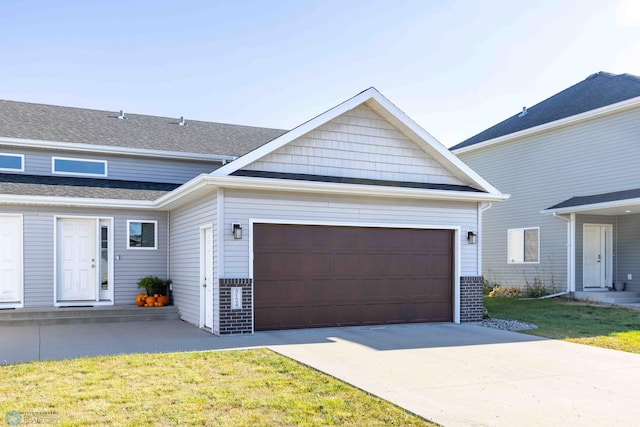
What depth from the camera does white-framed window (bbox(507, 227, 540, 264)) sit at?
1873 centimetres

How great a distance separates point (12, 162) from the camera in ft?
46.5

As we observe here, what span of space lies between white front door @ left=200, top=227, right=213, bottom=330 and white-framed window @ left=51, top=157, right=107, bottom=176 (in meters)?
5.47

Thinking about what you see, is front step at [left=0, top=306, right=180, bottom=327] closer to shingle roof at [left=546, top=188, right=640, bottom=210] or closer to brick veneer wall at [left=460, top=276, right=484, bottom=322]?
brick veneer wall at [left=460, top=276, right=484, bottom=322]

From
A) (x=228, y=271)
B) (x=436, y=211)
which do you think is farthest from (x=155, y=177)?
(x=436, y=211)

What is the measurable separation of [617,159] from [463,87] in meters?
5.24

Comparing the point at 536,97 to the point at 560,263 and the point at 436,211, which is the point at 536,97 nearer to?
the point at 560,263

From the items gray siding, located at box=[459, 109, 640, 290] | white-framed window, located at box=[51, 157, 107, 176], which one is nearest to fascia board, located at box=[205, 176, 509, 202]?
gray siding, located at box=[459, 109, 640, 290]

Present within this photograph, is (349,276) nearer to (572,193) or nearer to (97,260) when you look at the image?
(97,260)

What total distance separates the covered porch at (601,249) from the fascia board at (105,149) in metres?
10.8

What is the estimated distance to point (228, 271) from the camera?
10.0 meters

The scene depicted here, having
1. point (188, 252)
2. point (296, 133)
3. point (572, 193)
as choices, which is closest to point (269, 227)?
point (296, 133)

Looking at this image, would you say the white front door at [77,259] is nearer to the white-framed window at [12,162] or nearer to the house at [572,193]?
the white-framed window at [12,162]

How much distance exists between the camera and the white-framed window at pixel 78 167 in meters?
14.6

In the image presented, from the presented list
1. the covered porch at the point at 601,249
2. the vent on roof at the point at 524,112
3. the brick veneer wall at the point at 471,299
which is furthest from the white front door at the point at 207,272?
the vent on roof at the point at 524,112
